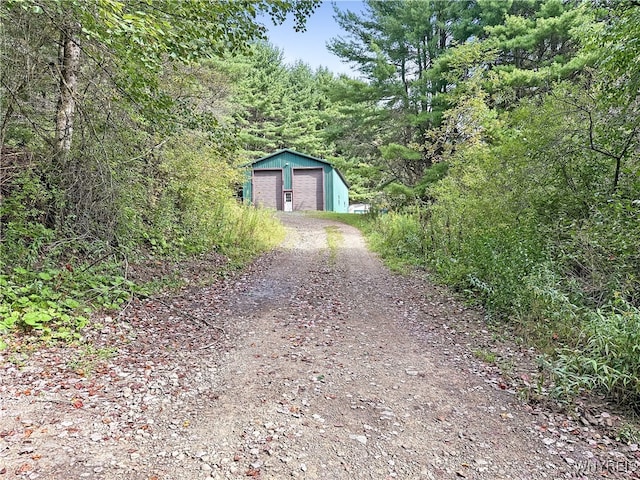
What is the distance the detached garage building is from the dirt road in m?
18.8

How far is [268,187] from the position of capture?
928 inches

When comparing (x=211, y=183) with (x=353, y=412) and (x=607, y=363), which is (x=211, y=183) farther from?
(x=607, y=363)

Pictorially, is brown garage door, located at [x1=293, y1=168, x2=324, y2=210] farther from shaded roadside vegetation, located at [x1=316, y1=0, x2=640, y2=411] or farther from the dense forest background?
the dense forest background

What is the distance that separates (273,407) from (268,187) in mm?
21426

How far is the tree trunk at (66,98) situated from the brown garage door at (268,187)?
1793 centimetres

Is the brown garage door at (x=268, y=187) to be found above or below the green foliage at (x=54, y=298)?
above

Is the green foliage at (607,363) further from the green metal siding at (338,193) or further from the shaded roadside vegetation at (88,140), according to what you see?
the green metal siding at (338,193)

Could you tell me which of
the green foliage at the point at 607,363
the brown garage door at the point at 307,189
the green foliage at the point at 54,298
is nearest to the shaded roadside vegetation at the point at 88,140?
the green foliage at the point at 54,298

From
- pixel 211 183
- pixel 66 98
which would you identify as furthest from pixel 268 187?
pixel 66 98

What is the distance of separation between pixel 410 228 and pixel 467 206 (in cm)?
291

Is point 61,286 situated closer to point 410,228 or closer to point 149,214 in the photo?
point 149,214

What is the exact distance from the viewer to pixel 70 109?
549cm

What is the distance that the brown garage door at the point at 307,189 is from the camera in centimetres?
2333

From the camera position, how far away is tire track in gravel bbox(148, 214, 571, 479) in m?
2.25
